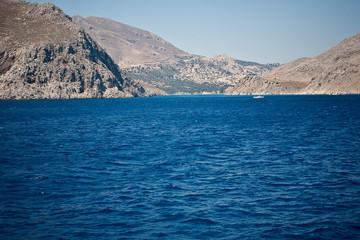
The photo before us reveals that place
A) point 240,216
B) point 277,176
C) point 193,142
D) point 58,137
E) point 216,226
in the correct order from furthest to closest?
point 58,137
point 193,142
point 277,176
point 240,216
point 216,226

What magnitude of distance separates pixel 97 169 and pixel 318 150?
96.1ft

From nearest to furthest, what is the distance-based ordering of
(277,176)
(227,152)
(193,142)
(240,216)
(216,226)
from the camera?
1. (216,226)
2. (240,216)
3. (277,176)
4. (227,152)
5. (193,142)

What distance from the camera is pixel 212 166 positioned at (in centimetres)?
3456

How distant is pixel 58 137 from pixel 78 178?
1138 inches

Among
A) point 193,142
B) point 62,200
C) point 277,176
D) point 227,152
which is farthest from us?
point 193,142

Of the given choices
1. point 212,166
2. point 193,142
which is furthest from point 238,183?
point 193,142

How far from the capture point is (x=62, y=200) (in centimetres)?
2370

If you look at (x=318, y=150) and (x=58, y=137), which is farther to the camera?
(x=58, y=137)

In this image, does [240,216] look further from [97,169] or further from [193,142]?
[193,142]

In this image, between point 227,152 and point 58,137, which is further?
point 58,137

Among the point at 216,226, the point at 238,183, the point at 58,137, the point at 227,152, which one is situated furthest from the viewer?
the point at 58,137

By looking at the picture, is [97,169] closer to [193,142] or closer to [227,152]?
[227,152]

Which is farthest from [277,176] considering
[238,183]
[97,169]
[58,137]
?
[58,137]

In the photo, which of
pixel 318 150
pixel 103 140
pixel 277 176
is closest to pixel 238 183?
pixel 277 176
